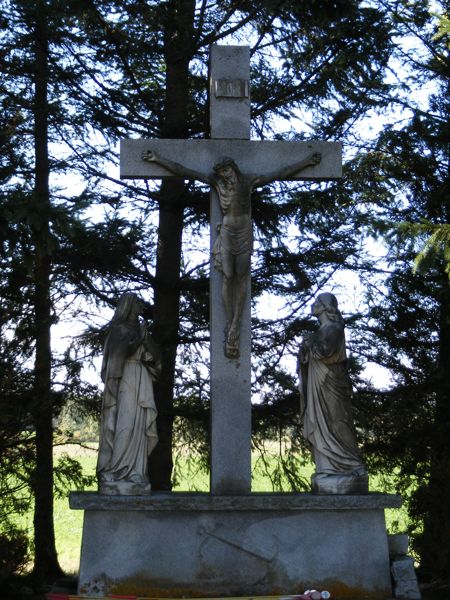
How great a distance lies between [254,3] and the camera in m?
11.5

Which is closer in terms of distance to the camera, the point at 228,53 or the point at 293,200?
the point at 228,53

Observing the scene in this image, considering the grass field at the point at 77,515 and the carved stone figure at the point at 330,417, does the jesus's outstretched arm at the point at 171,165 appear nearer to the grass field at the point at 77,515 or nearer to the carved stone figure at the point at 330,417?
the carved stone figure at the point at 330,417

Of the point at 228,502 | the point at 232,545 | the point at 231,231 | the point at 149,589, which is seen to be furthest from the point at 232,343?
the point at 149,589

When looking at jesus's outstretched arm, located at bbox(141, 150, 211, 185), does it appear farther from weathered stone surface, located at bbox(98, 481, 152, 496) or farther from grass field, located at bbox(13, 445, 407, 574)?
grass field, located at bbox(13, 445, 407, 574)

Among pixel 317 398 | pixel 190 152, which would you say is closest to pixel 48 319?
pixel 190 152

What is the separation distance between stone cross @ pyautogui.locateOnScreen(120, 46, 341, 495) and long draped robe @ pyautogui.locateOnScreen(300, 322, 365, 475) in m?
0.54

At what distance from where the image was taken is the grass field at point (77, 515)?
12517 mm

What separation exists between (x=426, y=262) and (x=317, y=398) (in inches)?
92.5

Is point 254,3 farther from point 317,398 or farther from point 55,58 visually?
point 317,398

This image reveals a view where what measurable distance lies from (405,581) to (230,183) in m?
3.54

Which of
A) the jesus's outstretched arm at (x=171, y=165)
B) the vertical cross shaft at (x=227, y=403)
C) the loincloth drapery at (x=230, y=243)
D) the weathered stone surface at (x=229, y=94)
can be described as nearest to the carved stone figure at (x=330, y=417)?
the vertical cross shaft at (x=227, y=403)

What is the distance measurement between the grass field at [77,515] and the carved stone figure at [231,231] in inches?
166

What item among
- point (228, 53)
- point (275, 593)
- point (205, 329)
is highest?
point (228, 53)

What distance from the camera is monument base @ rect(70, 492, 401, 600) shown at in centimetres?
720
